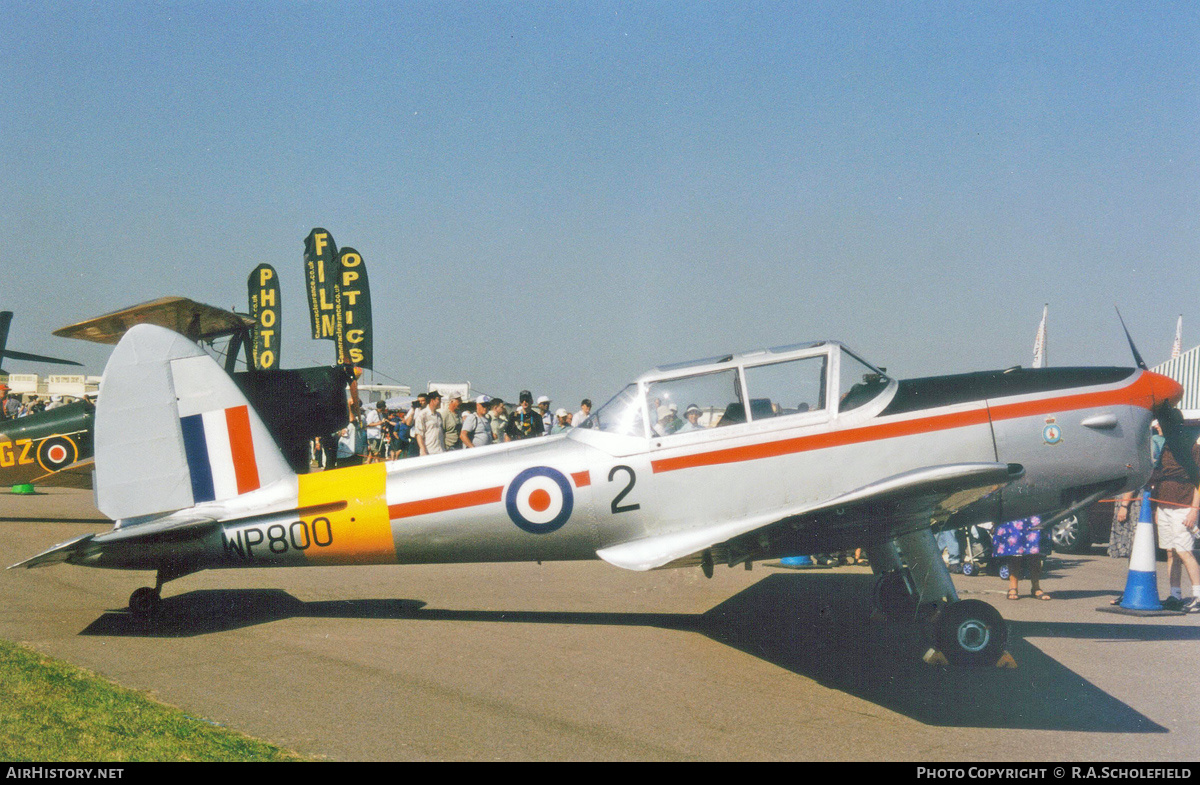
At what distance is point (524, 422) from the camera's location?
1380 cm

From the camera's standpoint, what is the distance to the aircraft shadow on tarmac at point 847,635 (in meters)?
4.61

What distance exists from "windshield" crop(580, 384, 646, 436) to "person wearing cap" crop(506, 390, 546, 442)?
7642 millimetres

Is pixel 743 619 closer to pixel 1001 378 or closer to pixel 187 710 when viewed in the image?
pixel 1001 378

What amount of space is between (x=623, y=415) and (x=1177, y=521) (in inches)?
211

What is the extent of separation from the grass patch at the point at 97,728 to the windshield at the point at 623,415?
3.06 meters

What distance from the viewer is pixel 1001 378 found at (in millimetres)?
5934

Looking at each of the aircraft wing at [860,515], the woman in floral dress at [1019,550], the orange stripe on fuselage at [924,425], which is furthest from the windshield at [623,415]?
the woman in floral dress at [1019,550]

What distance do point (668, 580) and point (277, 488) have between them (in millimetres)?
4139

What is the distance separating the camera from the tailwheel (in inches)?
247

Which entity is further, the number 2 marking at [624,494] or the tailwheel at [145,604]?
the tailwheel at [145,604]

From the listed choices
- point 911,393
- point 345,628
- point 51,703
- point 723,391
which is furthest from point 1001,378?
point 51,703

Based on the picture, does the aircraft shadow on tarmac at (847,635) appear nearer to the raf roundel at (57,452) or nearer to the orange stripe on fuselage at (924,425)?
the orange stripe on fuselage at (924,425)

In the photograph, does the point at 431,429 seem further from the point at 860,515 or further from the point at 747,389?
the point at 860,515

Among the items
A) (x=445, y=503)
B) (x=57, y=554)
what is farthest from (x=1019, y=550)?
(x=57, y=554)
